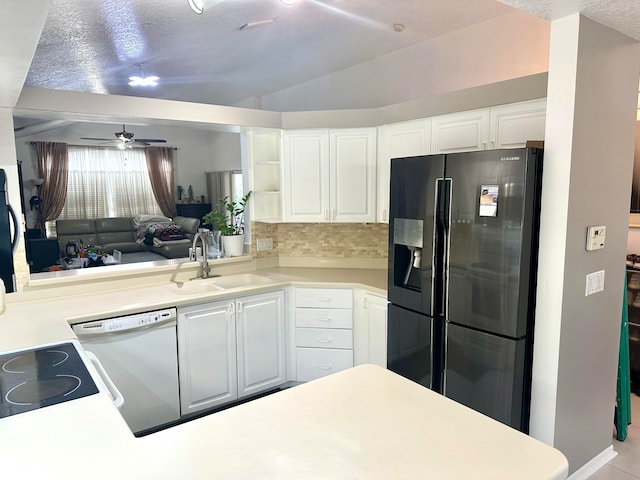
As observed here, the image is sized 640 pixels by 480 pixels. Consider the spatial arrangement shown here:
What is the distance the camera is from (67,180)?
26.6ft

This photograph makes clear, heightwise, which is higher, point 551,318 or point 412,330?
point 551,318

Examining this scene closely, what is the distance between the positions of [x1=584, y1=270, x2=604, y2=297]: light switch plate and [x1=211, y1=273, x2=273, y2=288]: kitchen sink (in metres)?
2.10

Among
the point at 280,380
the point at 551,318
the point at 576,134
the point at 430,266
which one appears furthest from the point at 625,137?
the point at 280,380

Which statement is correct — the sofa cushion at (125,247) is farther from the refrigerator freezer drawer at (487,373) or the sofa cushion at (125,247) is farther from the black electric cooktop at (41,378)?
the refrigerator freezer drawer at (487,373)

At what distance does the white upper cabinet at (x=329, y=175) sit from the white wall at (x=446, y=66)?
81 cm

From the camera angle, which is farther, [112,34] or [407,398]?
[112,34]

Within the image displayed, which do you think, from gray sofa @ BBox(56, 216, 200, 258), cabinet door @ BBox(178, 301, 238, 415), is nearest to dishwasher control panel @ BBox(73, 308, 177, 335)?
cabinet door @ BBox(178, 301, 238, 415)

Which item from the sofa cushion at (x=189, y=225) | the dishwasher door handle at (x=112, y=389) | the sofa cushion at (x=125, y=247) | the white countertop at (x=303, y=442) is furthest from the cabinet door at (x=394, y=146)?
the sofa cushion at (x=125, y=247)

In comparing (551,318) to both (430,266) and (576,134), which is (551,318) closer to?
(430,266)

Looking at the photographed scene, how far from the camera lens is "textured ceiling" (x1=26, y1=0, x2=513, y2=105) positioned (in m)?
2.69

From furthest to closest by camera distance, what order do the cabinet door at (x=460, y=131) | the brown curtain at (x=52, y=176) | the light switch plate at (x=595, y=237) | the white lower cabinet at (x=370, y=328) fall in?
1. the brown curtain at (x=52, y=176)
2. the white lower cabinet at (x=370, y=328)
3. the cabinet door at (x=460, y=131)
4. the light switch plate at (x=595, y=237)

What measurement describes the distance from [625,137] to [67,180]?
28.9ft

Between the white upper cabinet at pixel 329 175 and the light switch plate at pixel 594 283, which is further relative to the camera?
the white upper cabinet at pixel 329 175

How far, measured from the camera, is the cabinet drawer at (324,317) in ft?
10.4
